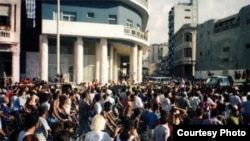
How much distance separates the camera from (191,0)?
381 ft

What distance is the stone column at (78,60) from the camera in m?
38.7

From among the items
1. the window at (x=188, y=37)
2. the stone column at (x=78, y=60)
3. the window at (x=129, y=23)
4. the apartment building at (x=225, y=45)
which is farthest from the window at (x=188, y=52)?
the stone column at (x=78, y=60)

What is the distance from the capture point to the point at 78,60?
3891 centimetres

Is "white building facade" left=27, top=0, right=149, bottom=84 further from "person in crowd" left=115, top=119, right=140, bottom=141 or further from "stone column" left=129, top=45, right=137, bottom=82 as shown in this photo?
"person in crowd" left=115, top=119, right=140, bottom=141

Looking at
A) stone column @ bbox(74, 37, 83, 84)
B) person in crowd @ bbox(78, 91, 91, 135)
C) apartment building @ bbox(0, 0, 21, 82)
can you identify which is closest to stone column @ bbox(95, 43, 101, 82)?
stone column @ bbox(74, 37, 83, 84)

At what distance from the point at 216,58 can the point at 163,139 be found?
61.4 m

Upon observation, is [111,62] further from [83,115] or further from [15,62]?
[83,115]

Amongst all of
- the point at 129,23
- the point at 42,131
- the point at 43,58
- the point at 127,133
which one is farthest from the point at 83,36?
the point at 127,133

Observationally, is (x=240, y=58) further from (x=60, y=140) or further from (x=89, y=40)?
(x=60, y=140)

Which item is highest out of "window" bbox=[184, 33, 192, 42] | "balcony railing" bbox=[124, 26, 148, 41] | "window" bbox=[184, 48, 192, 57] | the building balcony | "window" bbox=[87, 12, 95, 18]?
"window" bbox=[184, 33, 192, 42]

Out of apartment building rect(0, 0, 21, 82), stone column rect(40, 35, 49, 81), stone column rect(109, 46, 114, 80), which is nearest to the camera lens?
apartment building rect(0, 0, 21, 82)

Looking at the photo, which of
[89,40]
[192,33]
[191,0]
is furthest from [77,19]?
[191,0]

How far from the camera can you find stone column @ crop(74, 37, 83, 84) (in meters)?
38.7

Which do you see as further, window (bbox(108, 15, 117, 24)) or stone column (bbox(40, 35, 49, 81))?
window (bbox(108, 15, 117, 24))
